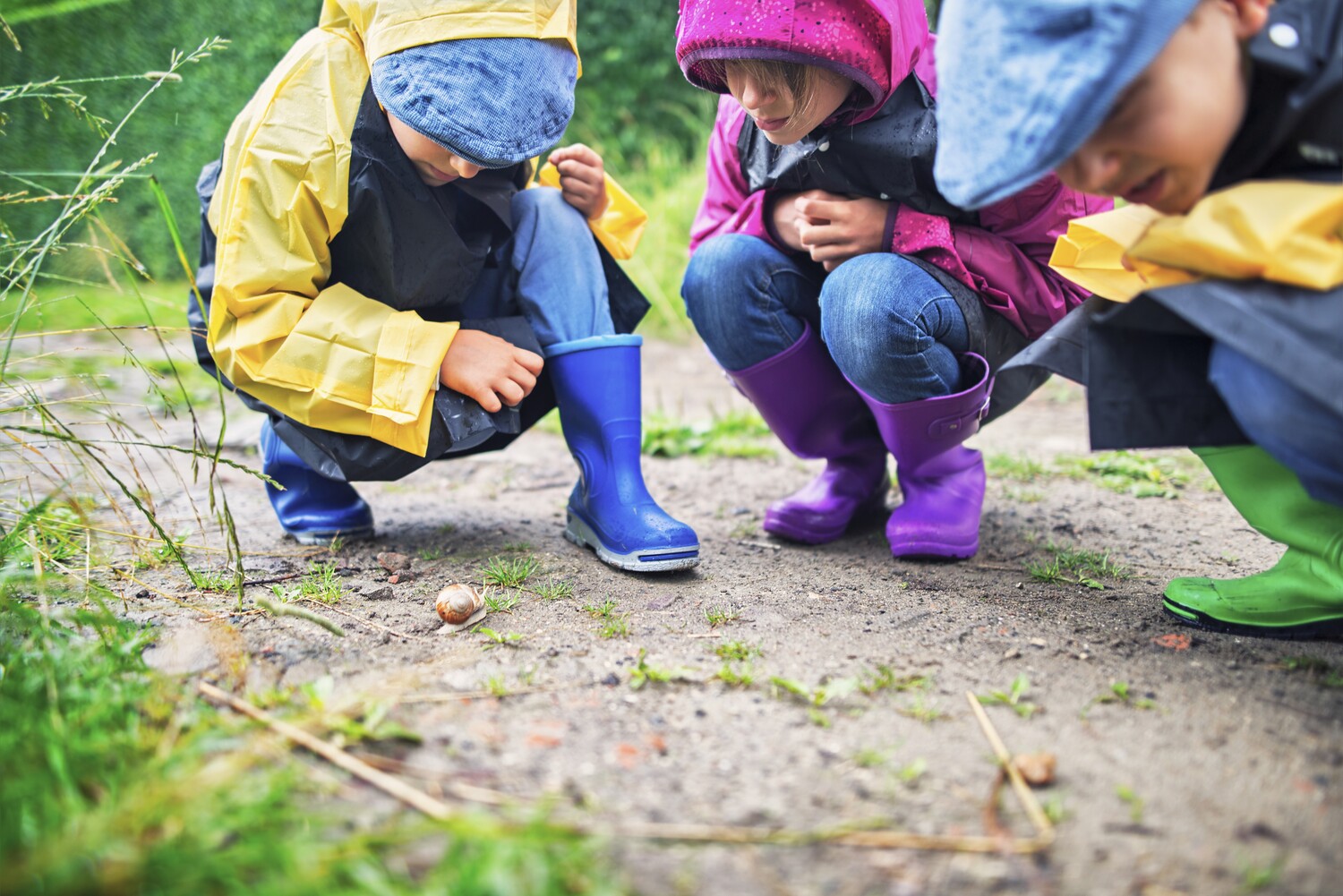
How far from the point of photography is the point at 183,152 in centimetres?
667

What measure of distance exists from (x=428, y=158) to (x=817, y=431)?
3.29 feet

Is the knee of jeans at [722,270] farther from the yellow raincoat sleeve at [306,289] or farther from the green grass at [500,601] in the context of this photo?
the green grass at [500,601]

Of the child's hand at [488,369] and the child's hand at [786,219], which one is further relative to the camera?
the child's hand at [786,219]

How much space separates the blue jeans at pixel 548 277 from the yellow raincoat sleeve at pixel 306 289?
0.89 ft

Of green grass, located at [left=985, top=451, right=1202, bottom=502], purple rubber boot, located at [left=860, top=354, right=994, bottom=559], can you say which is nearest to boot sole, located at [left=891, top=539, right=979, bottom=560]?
purple rubber boot, located at [left=860, top=354, right=994, bottom=559]

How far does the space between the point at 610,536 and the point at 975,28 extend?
1.10 m

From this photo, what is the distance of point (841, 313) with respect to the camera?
72.9 inches

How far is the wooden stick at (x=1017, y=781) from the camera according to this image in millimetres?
1019

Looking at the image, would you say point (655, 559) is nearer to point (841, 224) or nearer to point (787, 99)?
point (841, 224)

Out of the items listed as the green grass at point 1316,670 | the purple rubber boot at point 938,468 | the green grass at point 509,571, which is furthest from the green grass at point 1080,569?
the green grass at point 509,571

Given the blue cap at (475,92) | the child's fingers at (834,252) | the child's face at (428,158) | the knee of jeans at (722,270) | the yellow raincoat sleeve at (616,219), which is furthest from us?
the yellow raincoat sleeve at (616,219)

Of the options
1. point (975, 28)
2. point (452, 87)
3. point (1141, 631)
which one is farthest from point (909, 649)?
point (452, 87)

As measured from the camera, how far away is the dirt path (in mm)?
983

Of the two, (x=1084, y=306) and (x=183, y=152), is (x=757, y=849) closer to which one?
(x=1084, y=306)
